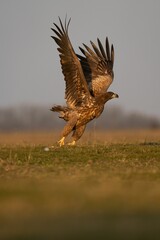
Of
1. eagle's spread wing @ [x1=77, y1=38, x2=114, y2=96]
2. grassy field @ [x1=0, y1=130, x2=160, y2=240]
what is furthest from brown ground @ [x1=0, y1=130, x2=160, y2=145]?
grassy field @ [x1=0, y1=130, x2=160, y2=240]

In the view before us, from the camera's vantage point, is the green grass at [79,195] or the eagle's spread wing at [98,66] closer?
the green grass at [79,195]

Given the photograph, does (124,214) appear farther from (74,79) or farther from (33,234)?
(74,79)

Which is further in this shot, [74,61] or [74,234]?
[74,61]

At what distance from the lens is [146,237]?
7.62m

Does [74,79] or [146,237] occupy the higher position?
[74,79]

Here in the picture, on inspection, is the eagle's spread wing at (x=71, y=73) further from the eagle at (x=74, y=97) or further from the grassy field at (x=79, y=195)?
the grassy field at (x=79, y=195)

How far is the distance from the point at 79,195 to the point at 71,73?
374 inches

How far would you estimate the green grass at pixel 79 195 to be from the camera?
8164 mm

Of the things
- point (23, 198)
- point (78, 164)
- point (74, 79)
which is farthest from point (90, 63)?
point (23, 198)

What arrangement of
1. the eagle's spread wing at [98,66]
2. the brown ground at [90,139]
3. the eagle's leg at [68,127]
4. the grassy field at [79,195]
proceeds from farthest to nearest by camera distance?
the brown ground at [90,139]
the eagle's spread wing at [98,66]
the eagle's leg at [68,127]
the grassy field at [79,195]

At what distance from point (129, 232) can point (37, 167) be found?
7.02 meters

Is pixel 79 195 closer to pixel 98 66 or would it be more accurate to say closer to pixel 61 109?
pixel 61 109

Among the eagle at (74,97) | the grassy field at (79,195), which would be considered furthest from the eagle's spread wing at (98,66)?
the grassy field at (79,195)

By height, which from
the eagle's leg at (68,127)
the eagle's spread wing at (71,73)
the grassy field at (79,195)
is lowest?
the grassy field at (79,195)
